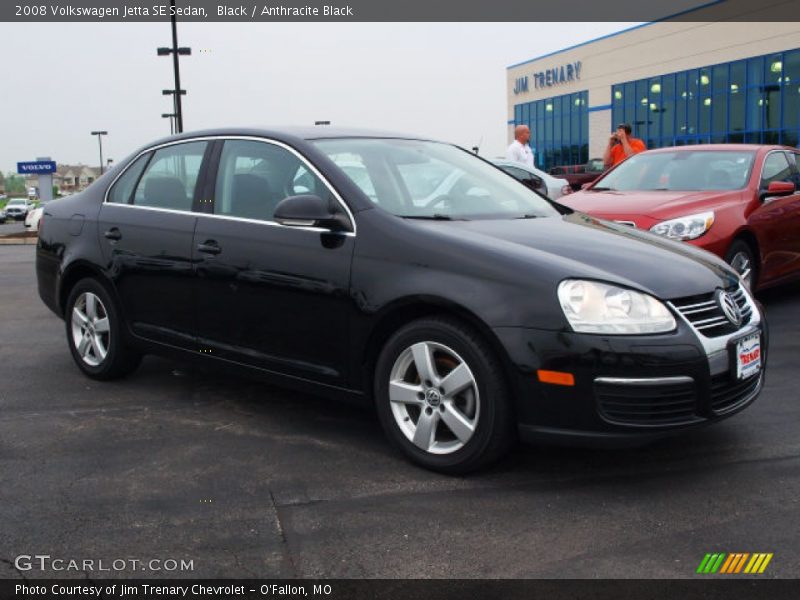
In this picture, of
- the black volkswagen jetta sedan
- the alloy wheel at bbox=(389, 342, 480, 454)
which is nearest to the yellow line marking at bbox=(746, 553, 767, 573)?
the black volkswagen jetta sedan

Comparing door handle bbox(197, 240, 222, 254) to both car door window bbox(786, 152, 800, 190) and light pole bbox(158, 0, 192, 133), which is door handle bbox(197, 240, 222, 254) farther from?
light pole bbox(158, 0, 192, 133)

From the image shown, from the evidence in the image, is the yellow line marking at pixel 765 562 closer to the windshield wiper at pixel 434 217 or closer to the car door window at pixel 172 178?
the windshield wiper at pixel 434 217

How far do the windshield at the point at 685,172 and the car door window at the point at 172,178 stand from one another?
4530mm

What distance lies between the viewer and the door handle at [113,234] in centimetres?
518

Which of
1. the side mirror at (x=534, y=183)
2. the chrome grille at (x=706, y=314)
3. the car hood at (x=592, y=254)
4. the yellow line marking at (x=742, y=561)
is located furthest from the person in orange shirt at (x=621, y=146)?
the yellow line marking at (x=742, y=561)

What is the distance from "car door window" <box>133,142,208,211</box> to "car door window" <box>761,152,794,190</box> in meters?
5.13

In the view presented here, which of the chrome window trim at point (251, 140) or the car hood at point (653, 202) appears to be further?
the car hood at point (653, 202)

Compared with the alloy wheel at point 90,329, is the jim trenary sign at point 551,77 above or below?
above

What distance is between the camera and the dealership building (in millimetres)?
35219

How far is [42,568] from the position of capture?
295 centimetres

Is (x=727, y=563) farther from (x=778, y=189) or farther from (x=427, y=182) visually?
(x=778, y=189)

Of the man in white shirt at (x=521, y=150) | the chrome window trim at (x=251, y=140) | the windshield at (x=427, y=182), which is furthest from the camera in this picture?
the man in white shirt at (x=521, y=150)

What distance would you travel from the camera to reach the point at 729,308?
151 inches

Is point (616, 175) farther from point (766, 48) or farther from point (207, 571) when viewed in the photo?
point (766, 48)
